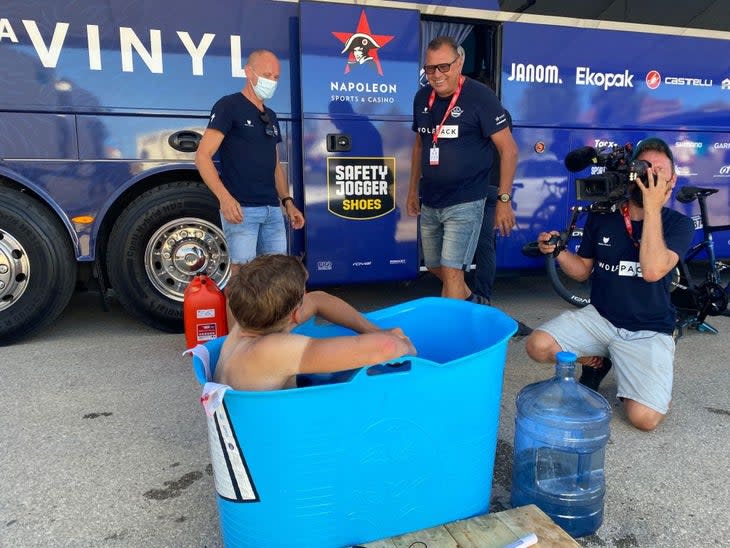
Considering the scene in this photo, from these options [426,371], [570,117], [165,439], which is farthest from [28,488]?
[570,117]

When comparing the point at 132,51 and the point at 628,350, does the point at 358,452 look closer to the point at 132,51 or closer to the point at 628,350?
the point at 628,350

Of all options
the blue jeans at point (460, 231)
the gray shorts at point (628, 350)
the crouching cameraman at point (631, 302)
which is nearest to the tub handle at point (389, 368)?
the crouching cameraman at point (631, 302)

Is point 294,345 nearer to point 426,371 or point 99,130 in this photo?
point 426,371

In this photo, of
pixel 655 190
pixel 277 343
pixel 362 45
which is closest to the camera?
pixel 277 343

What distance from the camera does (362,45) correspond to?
4098 millimetres

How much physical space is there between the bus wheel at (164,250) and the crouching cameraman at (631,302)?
2.41m

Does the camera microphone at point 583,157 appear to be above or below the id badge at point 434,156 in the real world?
below

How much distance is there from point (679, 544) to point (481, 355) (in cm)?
99

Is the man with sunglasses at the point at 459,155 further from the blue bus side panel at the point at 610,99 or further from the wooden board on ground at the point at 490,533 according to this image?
the wooden board on ground at the point at 490,533

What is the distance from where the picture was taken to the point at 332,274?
4316 millimetres

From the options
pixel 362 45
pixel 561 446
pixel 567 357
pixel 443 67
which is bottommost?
pixel 561 446

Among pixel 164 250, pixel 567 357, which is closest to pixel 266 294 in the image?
pixel 567 357

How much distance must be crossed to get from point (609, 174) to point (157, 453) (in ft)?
7.78

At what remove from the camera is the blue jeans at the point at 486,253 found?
419 cm
